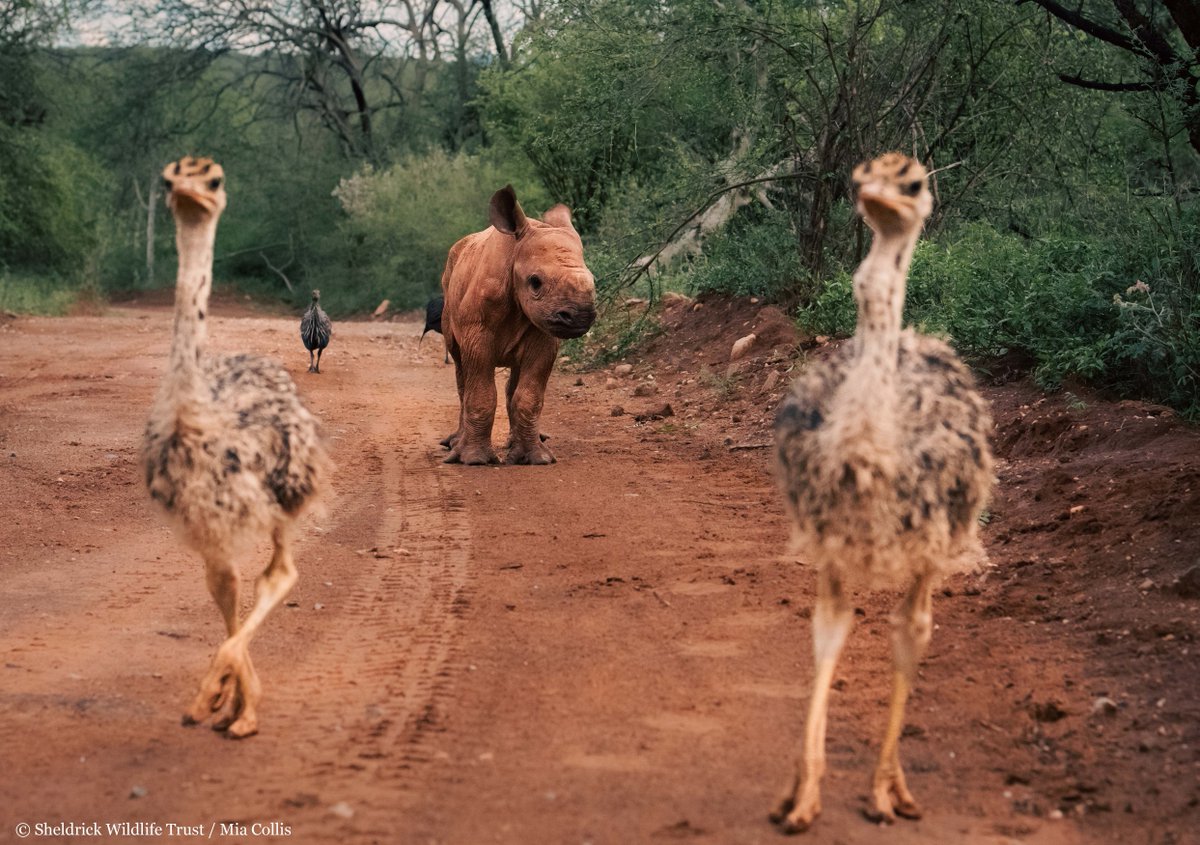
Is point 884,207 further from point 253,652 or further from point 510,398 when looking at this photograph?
point 510,398

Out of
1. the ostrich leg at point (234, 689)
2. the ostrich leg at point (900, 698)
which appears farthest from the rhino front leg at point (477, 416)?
the ostrich leg at point (900, 698)

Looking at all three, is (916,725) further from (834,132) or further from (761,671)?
(834,132)

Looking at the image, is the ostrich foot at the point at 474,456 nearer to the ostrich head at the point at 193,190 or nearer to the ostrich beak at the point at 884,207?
the ostrich head at the point at 193,190

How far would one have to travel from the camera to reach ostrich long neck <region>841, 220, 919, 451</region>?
441cm

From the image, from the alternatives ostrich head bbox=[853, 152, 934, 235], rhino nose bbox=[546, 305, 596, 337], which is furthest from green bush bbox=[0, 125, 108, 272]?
ostrich head bbox=[853, 152, 934, 235]

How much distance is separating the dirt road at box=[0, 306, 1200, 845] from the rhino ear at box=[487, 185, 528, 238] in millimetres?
2402

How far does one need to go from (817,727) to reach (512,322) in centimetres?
724

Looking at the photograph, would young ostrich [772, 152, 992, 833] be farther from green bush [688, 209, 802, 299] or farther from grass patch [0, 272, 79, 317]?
grass patch [0, 272, 79, 317]

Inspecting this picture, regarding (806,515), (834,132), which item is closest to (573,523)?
(806,515)

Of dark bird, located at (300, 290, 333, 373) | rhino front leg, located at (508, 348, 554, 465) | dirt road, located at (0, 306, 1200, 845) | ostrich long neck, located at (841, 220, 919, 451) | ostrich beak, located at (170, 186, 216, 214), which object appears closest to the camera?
ostrich long neck, located at (841, 220, 919, 451)

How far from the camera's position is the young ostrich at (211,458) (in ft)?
16.9

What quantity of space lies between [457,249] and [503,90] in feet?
60.9

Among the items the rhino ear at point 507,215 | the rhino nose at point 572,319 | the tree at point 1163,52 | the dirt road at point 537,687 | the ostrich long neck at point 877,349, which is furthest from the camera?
the rhino ear at point 507,215

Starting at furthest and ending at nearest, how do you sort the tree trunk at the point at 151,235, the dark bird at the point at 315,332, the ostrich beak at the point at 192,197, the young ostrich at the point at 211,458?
the tree trunk at the point at 151,235 < the dark bird at the point at 315,332 < the young ostrich at the point at 211,458 < the ostrich beak at the point at 192,197
